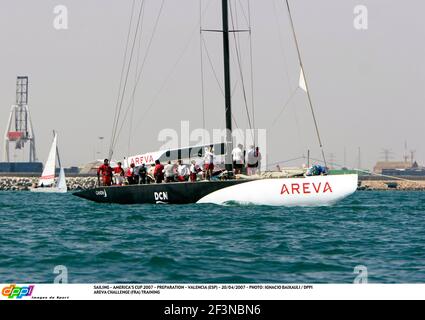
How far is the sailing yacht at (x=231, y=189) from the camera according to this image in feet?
85.7

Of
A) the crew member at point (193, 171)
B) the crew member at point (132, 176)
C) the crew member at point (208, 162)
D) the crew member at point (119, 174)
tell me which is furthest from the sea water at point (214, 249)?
the crew member at point (119, 174)

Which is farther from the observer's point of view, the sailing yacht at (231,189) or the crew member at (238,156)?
the crew member at (238,156)

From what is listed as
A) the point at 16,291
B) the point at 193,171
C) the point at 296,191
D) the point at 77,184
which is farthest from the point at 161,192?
the point at 77,184

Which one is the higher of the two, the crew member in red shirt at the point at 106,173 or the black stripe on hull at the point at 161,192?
the crew member in red shirt at the point at 106,173

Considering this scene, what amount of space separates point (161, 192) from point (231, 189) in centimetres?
370

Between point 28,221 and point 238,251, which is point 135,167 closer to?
point 28,221

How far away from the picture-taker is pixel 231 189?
1080 inches

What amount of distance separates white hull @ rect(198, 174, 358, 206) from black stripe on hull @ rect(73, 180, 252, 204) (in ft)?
1.69

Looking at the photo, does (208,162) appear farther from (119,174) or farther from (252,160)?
(119,174)

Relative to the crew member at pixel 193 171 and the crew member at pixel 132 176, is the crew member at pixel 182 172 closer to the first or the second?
the crew member at pixel 193 171

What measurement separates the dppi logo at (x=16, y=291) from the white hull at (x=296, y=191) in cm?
2008

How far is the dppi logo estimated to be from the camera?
637 cm

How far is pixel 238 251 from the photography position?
1344cm

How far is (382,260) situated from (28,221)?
12490 mm
